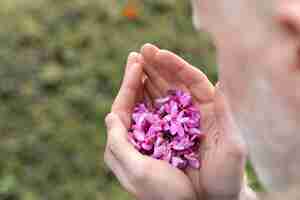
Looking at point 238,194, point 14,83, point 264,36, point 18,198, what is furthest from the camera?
point 14,83

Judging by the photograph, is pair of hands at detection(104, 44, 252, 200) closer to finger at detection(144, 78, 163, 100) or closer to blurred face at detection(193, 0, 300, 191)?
finger at detection(144, 78, 163, 100)

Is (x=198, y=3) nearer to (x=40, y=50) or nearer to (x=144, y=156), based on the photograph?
(x=144, y=156)

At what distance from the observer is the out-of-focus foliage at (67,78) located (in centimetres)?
251

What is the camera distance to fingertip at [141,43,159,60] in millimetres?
1400

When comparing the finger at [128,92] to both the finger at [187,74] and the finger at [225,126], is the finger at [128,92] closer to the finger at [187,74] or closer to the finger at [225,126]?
the finger at [187,74]

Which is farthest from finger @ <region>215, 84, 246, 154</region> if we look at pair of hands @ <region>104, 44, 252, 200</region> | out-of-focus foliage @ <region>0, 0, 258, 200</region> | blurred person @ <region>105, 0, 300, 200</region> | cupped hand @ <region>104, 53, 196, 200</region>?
out-of-focus foliage @ <region>0, 0, 258, 200</region>

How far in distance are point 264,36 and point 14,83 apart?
6.96 ft

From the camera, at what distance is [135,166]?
49.6 inches

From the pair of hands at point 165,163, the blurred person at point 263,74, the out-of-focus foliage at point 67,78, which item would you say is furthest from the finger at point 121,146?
the out-of-focus foliage at point 67,78

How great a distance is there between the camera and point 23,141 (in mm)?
2580

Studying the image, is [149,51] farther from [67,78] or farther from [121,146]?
[67,78]

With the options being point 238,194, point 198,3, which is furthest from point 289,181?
point 238,194

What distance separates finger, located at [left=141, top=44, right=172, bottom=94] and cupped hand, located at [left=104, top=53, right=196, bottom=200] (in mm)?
21

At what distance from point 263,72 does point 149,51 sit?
2.16ft
